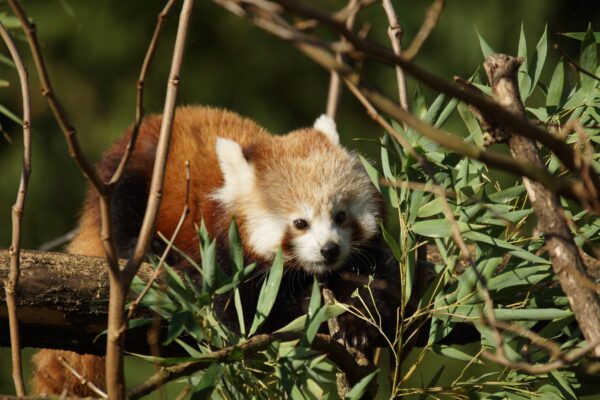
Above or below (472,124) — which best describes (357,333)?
below

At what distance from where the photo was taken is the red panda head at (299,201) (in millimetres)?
2938

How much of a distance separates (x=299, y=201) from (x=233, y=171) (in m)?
0.25

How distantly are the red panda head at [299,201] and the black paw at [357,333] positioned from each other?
1.07 ft

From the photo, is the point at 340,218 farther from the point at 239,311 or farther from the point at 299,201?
the point at 239,311

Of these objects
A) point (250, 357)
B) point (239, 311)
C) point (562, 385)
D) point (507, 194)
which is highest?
point (507, 194)

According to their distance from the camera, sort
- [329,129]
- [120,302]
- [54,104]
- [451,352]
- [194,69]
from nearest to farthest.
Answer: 1. [54,104]
2. [120,302]
3. [451,352]
4. [329,129]
5. [194,69]

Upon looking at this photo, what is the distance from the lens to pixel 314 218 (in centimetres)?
294

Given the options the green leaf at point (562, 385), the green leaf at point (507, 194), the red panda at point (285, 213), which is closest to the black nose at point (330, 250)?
the red panda at point (285, 213)

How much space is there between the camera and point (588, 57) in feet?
6.88

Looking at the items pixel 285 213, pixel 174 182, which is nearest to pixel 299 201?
pixel 285 213

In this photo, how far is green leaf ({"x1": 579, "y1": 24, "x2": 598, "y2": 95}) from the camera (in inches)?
81.8

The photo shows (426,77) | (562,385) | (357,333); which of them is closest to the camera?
(426,77)

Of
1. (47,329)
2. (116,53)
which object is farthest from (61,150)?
(47,329)

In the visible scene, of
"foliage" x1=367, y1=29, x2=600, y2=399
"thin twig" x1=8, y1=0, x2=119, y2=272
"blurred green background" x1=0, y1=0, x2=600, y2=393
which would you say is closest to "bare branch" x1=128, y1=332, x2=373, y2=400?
"foliage" x1=367, y1=29, x2=600, y2=399
